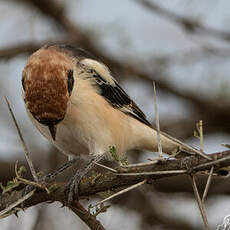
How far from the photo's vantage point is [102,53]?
21.6 feet

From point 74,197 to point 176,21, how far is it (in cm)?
316

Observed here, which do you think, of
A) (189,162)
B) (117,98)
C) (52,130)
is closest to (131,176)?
(189,162)

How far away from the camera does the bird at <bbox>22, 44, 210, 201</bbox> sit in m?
4.04

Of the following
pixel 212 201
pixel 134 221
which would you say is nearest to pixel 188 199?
pixel 212 201

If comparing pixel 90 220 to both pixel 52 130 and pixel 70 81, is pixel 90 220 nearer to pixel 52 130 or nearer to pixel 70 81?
pixel 52 130

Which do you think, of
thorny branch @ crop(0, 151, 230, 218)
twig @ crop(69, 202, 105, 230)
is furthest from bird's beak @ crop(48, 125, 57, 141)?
twig @ crop(69, 202, 105, 230)

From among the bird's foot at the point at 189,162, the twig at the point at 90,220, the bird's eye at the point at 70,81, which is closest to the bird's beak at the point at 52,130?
the bird's eye at the point at 70,81

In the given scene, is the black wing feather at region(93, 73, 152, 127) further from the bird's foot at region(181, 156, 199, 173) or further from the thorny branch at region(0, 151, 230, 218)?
the bird's foot at region(181, 156, 199, 173)

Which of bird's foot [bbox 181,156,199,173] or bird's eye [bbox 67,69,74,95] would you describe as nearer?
bird's foot [bbox 181,156,199,173]

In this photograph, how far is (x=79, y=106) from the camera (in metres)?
4.33

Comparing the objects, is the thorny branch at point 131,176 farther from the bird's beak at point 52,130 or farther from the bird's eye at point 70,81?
the bird's eye at point 70,81

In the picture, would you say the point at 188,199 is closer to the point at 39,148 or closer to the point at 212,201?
the point at 212,201

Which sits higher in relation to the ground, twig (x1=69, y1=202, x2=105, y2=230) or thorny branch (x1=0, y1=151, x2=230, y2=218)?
thorny branch (x1=0, y1=151, x2=230, y2=218)

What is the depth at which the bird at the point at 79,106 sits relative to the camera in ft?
13.2
